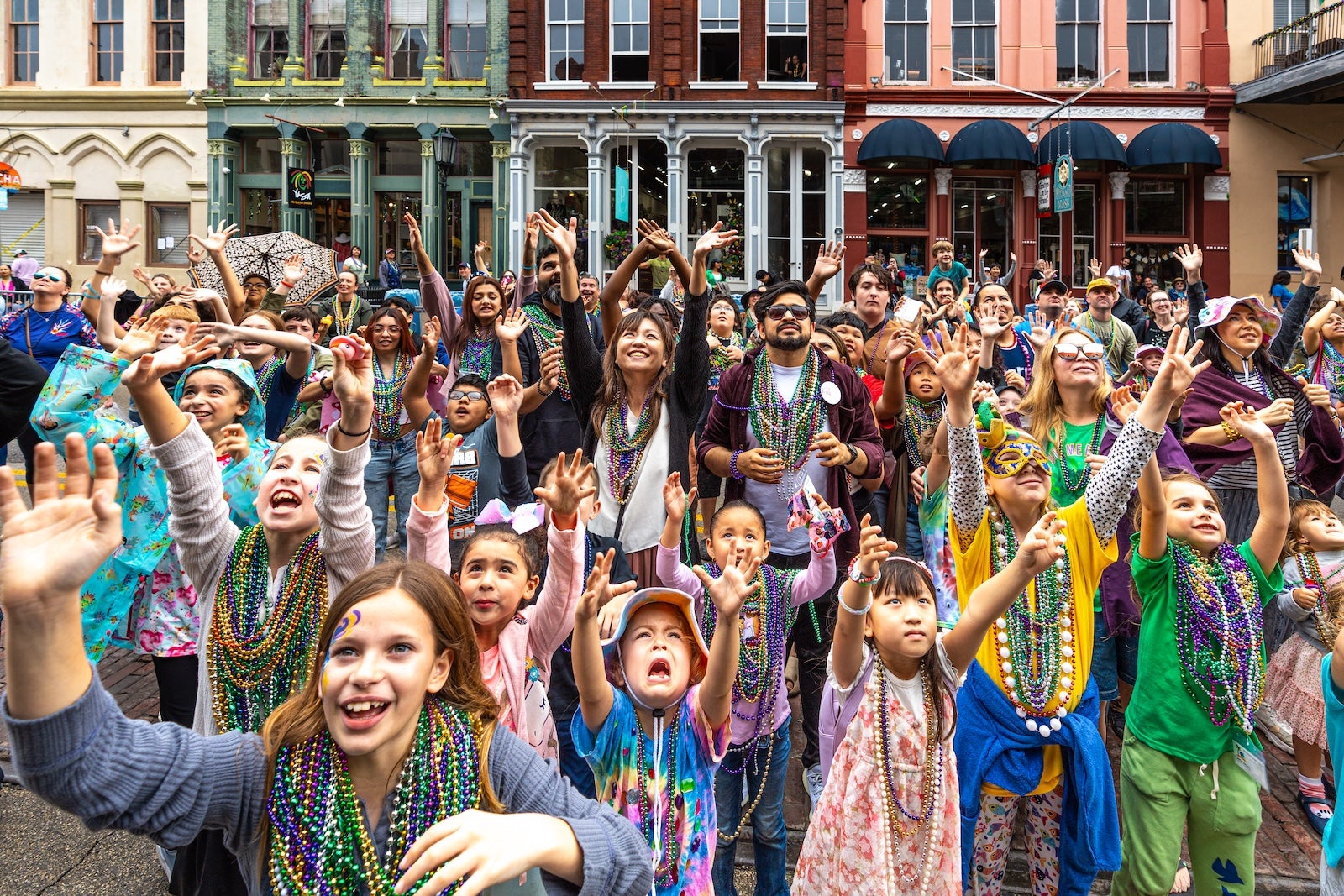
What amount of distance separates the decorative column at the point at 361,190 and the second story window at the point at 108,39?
5.62 m

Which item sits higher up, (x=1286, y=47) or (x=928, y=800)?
(x=1286, y=47)

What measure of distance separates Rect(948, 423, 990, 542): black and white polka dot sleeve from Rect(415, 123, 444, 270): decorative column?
1830cm

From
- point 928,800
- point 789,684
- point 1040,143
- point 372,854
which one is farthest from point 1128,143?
point 372,854

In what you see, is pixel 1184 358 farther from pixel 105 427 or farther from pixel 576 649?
pixel 105 427

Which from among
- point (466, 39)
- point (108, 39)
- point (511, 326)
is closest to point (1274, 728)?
point (511, 326)

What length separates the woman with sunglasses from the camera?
117 inches

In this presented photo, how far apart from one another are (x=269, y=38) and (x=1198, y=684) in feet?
75.0

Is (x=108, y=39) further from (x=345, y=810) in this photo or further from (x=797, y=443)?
(x=345, y=810)

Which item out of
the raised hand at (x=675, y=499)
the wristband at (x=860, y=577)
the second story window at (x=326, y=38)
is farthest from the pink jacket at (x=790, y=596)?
the second story window at (x=326, y=38)

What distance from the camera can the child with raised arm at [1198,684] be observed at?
120 inches

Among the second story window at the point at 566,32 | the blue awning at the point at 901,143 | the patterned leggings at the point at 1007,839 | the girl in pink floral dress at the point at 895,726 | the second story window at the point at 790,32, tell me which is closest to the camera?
the girl in pink floral dress at the point at 895,726

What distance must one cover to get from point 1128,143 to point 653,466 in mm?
18463

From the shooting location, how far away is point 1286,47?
1841 centimetres

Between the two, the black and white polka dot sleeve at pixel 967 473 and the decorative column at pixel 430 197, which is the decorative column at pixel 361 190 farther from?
the black and white polka dot sleeve at pixel 967 473
